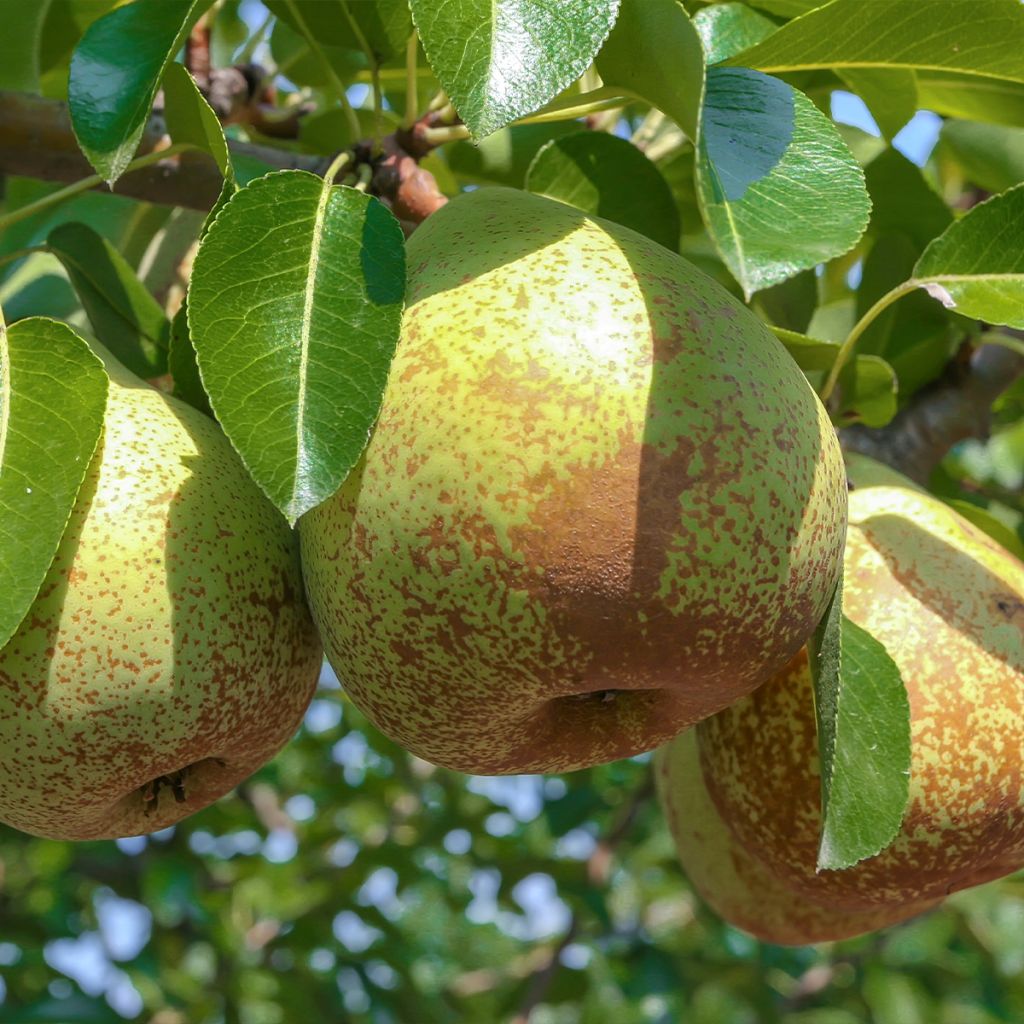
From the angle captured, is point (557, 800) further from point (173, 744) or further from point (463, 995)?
point (173, 744)

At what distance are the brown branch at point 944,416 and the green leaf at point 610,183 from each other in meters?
0.72

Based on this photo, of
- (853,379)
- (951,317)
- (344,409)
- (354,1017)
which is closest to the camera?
(344,409)

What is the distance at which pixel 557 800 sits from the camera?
→ 3906 millimetres

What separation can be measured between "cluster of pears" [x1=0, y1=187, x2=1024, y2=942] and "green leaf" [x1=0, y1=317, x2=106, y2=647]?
0.06 meters

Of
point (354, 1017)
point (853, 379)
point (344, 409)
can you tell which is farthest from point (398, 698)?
point (354, 1017)

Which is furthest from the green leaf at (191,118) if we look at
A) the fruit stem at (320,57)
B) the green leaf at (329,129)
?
Result: the green leaf at (329,129)

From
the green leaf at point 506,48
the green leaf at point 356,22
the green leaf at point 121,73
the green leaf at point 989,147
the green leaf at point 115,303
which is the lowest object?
the green leaf at point 989,147

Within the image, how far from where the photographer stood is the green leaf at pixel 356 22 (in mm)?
1588

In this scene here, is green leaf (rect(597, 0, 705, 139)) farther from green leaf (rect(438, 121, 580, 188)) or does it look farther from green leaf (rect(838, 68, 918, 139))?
green leaf (rect(438, 121, 580, 188))

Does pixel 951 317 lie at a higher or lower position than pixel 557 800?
higher

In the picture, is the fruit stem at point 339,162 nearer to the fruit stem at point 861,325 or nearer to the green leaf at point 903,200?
the fruit stem at point 861,325

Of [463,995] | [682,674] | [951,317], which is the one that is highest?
[682,674]

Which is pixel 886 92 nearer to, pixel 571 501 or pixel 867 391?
pixel 867 391

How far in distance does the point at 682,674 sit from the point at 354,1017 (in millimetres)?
2627
